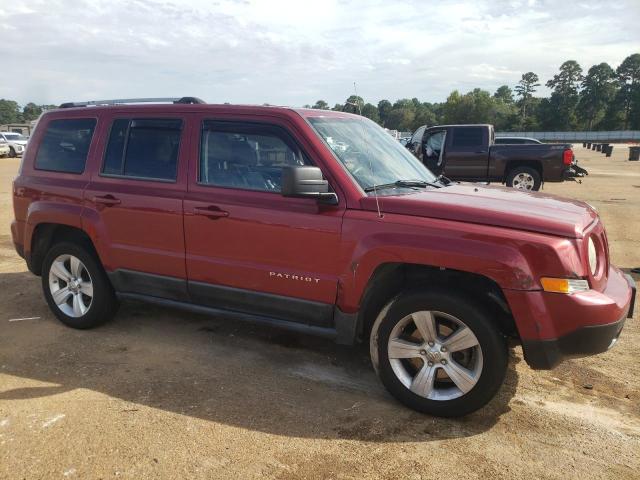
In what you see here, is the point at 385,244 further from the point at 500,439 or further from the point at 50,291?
the point at 50,291

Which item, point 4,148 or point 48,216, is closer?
point 48,216

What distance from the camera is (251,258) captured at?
379cm

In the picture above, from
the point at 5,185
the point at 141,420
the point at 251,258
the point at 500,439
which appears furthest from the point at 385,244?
the point at 5,185

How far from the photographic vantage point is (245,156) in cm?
388

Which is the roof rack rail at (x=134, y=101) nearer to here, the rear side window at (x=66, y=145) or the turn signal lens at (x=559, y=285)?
the rear side window at (x=66, y=145)

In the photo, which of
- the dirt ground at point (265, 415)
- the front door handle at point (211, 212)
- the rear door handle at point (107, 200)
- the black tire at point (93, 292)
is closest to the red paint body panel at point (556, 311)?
the dirt ground at point (265, 415)

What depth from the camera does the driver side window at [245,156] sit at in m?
3.75

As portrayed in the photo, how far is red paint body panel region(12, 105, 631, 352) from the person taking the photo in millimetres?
2979

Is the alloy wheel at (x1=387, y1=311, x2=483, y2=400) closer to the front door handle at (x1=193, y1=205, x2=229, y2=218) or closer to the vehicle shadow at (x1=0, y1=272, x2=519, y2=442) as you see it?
the vehicle shadow at (x1=0, y1=272, x2=519, y2=442)

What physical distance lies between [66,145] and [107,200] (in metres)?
0.82

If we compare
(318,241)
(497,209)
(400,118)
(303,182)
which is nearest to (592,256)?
(497,209)

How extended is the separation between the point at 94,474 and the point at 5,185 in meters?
16.5

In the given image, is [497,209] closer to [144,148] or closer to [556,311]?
[556,311]

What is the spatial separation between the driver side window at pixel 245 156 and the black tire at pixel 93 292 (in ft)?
4.57
